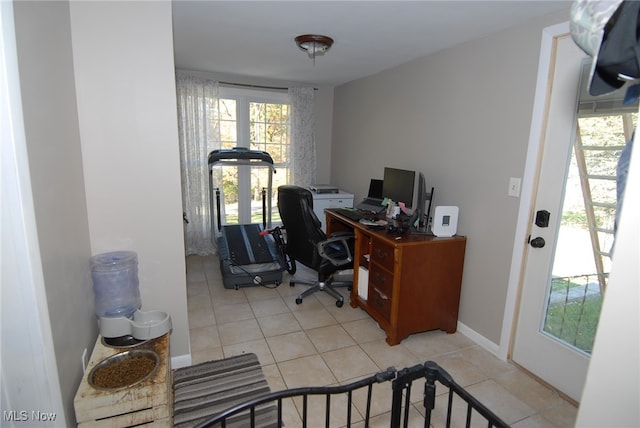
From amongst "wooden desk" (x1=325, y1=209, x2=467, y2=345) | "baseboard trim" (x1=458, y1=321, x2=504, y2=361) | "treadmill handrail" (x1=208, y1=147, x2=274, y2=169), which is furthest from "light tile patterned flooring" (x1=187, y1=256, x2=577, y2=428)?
"treadmill handrail" (x1=208, y1=147, x2=274, y2=169)

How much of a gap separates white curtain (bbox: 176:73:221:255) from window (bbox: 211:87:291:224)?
0.47 ft

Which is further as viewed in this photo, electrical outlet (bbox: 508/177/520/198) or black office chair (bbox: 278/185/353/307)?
black office chair (bbox: 278/185/353/307)

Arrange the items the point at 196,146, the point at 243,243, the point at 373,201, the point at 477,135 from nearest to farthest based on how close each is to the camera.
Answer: the point at 477,135
the point at 373,201
the point at 243,243
the point at 196,146

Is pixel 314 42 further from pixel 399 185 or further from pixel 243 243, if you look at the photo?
pixel 243 243

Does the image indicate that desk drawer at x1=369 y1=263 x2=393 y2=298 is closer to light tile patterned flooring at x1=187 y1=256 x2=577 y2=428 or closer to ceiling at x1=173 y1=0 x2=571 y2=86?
light tile patterned flooring at x1=187 y1=256 x2=577 y2=428

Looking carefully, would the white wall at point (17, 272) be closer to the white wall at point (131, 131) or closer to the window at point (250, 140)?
the white wall at point (131, 131)

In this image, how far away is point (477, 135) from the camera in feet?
8.16

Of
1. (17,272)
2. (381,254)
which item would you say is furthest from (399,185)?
(17,272)

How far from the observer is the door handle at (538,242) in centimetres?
210

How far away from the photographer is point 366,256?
9.65 ft

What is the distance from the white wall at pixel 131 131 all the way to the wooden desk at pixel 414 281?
1.44m

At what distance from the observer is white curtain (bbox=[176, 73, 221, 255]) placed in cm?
399

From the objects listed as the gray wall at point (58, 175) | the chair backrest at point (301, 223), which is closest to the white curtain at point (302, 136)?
the chair backrest at point (301, 223)

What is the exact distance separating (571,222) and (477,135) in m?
0.87
